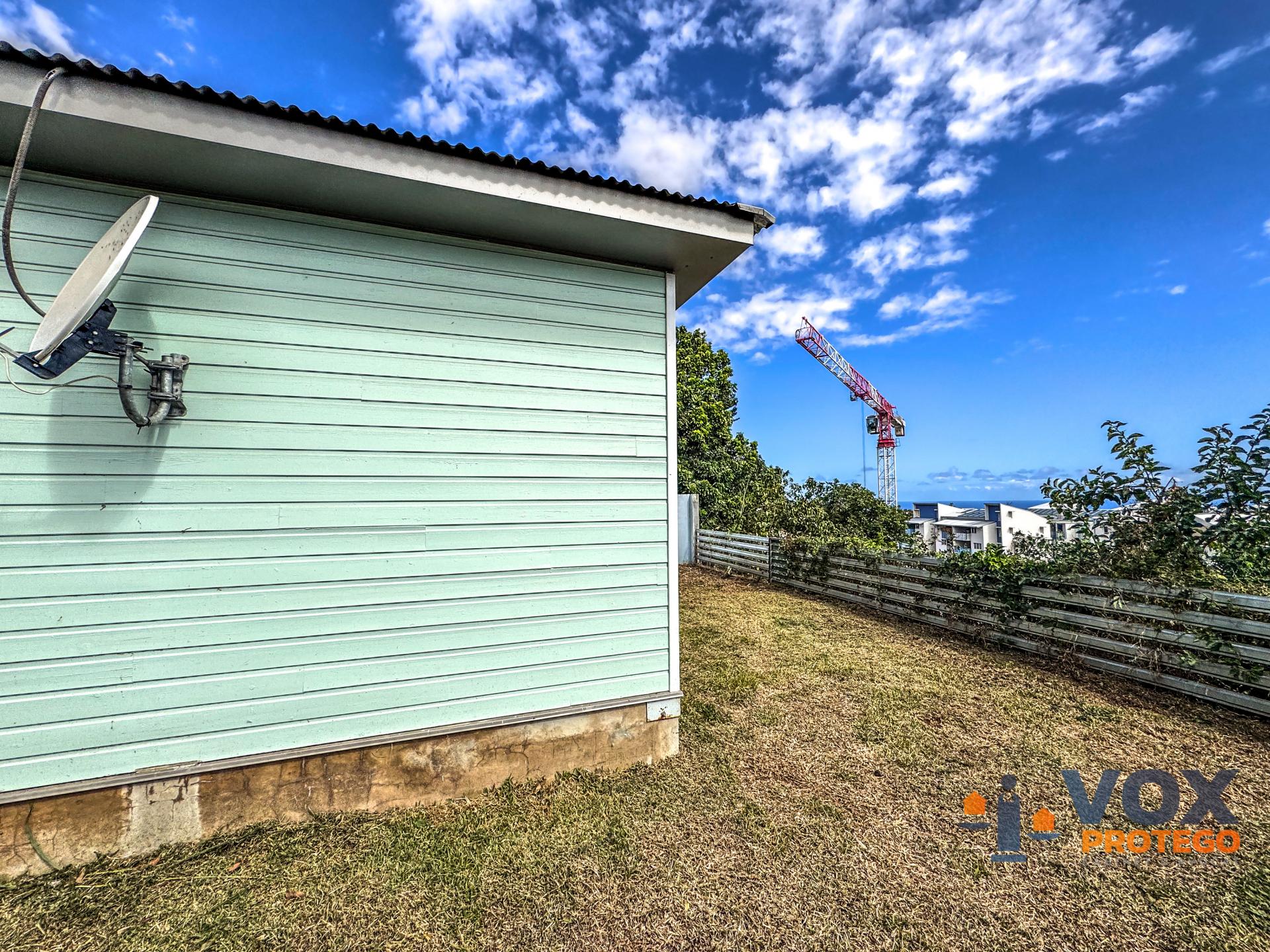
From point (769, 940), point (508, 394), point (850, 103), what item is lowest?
point (769, 940)

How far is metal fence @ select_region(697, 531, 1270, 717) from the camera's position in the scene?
3242 mm

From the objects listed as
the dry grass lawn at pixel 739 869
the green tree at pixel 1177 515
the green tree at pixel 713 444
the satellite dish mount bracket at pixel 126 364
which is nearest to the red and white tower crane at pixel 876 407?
the green tree at pixel 713 444

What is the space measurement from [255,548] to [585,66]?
5997 mm

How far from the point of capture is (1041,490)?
4.74m

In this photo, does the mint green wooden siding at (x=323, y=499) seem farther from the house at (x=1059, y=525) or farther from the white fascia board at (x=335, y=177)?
the house at (x=1059, y=525)

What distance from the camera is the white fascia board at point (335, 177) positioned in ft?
5.96

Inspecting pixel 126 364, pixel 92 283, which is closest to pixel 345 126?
pixel 92 283

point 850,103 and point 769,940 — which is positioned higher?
point 850,103

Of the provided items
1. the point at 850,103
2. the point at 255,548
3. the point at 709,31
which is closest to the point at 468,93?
the point at 709,31

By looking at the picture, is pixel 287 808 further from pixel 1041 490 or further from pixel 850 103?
pixel 850 103

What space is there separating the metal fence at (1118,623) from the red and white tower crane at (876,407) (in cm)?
3527

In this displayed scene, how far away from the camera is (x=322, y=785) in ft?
7.51

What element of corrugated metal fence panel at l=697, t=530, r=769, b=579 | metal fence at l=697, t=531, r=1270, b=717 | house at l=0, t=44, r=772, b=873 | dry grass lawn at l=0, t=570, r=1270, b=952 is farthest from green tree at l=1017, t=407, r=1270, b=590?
corrugated metal fence panel at l=697, t=530, r=769, b=579

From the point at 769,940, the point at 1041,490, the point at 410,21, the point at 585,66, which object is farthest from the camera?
the point at 585,66
